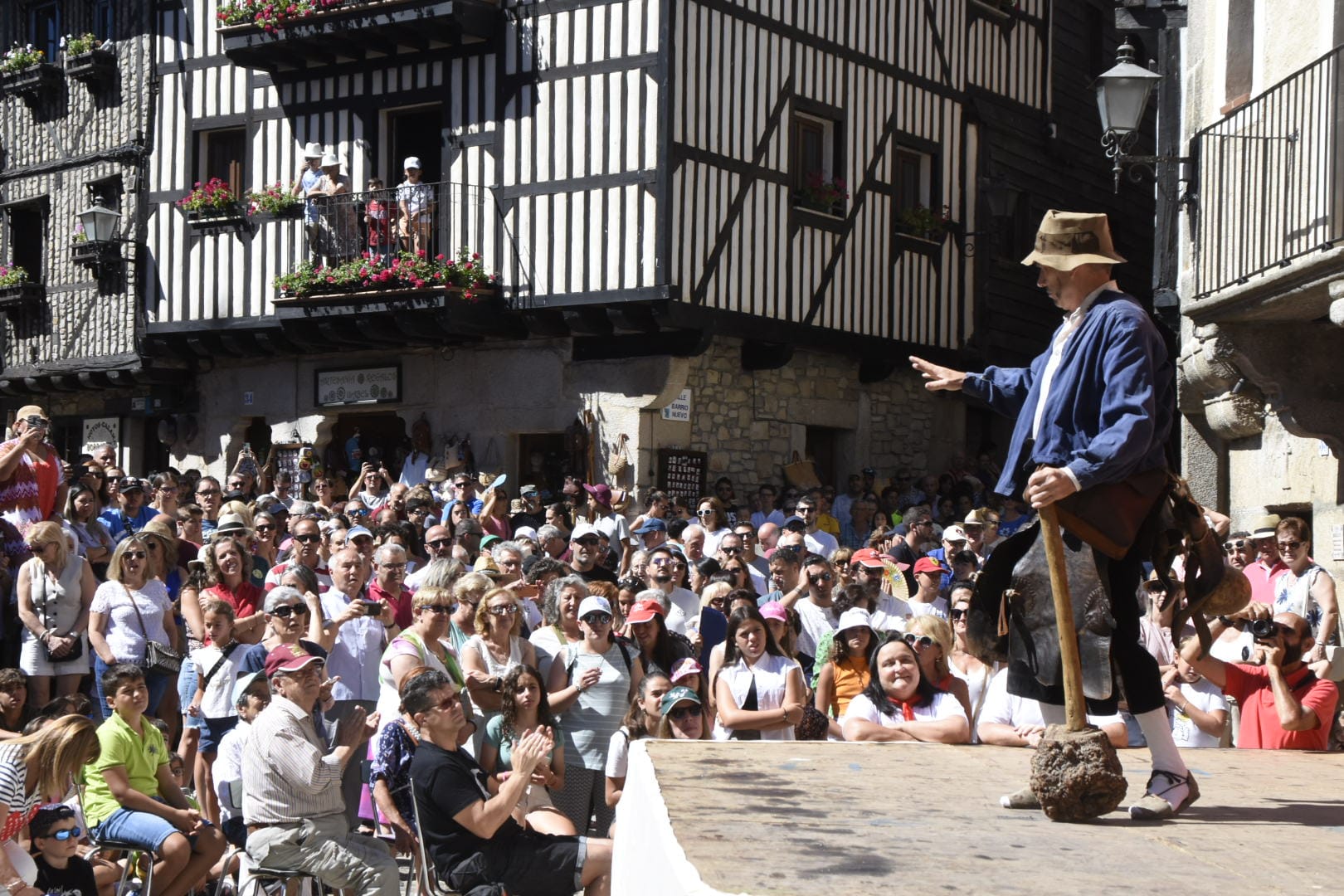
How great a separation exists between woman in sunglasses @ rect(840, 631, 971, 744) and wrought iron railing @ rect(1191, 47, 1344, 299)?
370cm

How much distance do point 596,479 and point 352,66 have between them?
5.14 metres

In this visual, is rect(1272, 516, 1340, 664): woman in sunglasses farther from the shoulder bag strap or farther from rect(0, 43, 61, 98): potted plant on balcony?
rect(0, 43, 61, 98): potted plant on balcony

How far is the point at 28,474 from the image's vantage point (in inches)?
414

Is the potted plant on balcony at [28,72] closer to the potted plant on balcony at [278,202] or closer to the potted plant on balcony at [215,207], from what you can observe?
the potted plant on balcony at [215,207]

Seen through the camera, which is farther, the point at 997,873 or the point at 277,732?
the point at 277,732

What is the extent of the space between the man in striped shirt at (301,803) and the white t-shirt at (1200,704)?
3458 mm

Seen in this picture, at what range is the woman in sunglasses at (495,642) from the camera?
834 cm

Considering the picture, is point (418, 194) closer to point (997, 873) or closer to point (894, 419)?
point (894, 419)

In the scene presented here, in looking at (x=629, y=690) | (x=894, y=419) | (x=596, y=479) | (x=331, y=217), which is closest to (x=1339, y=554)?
(x=629, y=690)

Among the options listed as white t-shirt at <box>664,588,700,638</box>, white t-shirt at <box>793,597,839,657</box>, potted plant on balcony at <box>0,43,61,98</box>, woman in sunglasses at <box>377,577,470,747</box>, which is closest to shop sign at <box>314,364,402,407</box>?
potted plant on balcony at <box>0,43,61,98</box>

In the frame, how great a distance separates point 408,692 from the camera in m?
6.97

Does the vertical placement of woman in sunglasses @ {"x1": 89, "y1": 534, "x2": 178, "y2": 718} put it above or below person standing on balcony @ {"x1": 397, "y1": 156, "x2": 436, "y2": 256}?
Answer: below

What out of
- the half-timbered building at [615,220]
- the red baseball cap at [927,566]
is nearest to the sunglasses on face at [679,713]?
the red baseball cap at [927,566]

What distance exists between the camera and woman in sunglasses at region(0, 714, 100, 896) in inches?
250
